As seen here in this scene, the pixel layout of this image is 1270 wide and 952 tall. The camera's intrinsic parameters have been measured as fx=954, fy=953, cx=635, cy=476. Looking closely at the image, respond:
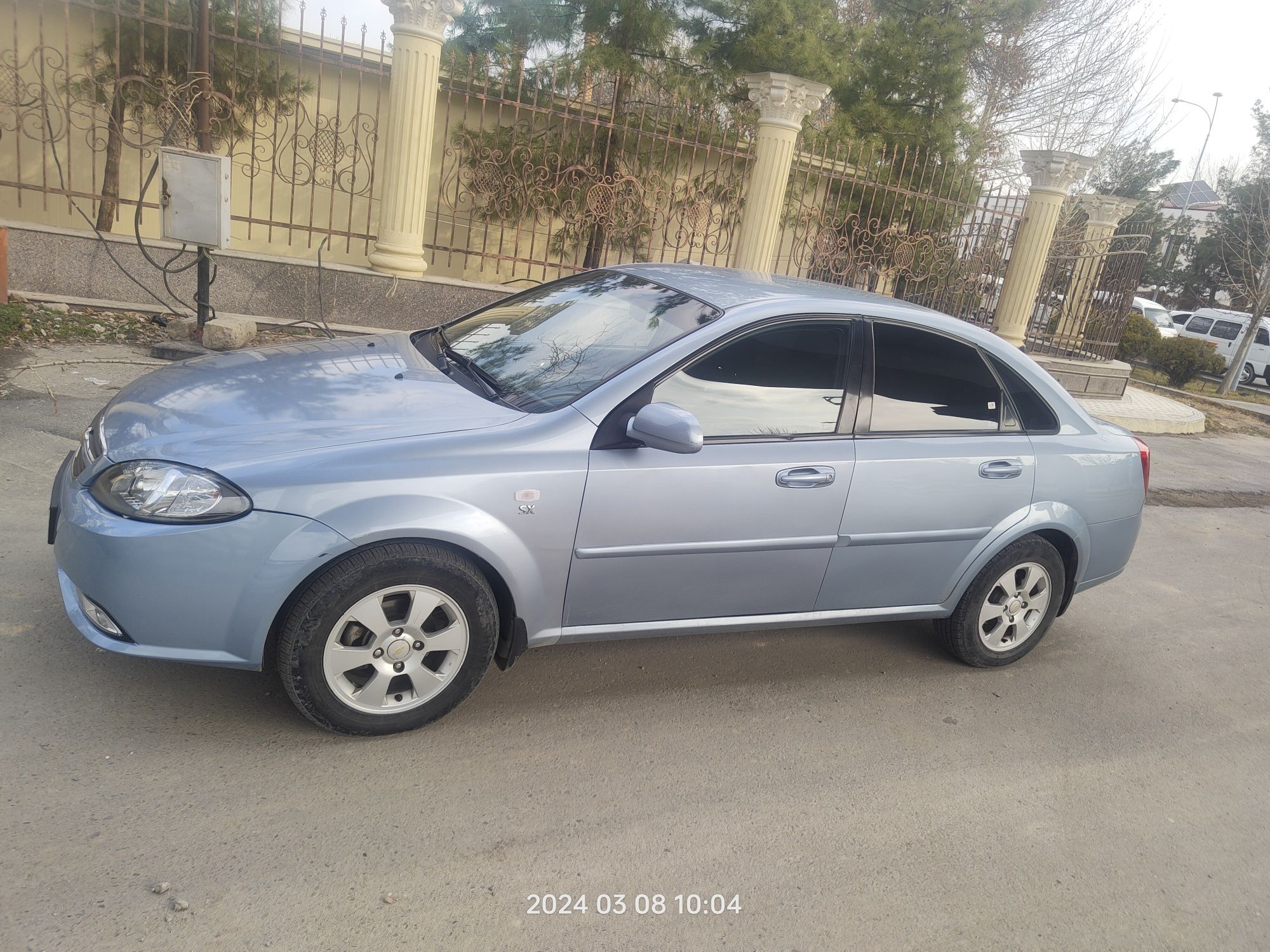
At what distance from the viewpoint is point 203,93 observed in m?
8.66

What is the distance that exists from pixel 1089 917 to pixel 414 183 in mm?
8468

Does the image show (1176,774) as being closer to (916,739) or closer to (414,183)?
(916,739)

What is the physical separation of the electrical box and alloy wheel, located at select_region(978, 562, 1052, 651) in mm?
6038

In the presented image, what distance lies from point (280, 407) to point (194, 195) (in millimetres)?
4794

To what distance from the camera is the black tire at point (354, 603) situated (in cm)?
294

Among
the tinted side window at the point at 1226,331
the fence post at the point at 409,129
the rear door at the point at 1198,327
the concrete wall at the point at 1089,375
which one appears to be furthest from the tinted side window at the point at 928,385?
the rear door at the point at 1198,327

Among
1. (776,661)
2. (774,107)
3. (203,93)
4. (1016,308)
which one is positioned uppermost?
(774,107)

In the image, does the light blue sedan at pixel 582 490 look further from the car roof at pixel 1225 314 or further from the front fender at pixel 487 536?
the car roof at pixel 1225 314

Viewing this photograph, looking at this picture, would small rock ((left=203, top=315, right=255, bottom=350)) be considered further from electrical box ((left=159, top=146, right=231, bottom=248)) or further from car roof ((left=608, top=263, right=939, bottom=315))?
car roof ((left=608, top=263, right=939, bottom=315))

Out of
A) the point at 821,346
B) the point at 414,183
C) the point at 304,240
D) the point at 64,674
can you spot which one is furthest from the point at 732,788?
the point at 304,240

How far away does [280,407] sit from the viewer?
10.6ft

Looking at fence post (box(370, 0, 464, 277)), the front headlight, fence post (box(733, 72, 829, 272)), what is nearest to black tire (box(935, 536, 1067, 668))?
the front headlight

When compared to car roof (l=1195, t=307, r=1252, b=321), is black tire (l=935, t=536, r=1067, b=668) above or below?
below

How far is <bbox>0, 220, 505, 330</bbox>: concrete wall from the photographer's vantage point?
8.00 metres
